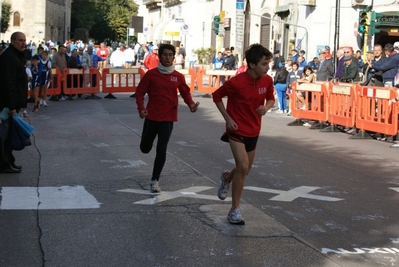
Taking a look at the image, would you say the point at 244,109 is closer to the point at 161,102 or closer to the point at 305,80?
the point at 161,102

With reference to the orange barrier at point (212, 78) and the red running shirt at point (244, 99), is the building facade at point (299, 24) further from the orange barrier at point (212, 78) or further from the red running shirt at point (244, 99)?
the red running shirt at point (244, 99)

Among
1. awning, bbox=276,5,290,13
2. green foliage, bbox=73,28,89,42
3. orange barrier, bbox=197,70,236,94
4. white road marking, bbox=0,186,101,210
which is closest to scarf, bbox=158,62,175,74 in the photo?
white road marking, bbox=0,186,101,210

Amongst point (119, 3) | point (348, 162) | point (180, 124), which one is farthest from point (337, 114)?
point (119, 3)

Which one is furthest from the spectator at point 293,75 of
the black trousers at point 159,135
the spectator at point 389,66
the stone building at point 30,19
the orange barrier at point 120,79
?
the stone building at point 30,19

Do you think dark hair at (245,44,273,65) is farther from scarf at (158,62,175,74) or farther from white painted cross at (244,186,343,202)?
white painted cross at (244,186,343,202)

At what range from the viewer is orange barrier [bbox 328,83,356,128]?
55.4ft

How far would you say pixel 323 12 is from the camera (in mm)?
37125

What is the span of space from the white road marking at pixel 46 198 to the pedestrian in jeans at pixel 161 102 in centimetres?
90

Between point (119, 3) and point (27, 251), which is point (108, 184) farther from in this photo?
point (119, 3)

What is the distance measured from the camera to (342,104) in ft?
57.0

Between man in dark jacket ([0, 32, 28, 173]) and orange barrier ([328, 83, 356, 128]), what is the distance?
334 inches

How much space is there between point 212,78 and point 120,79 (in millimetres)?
4126

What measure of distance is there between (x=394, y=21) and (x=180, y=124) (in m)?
21.8

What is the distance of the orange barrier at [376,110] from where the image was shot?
15.3m
